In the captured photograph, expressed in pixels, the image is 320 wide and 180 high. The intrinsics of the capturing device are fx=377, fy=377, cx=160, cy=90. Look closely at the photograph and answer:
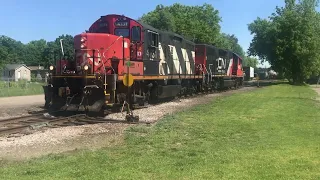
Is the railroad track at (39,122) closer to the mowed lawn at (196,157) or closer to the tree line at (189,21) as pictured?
the mowed lawn at (196,157)

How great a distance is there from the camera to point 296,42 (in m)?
52.6

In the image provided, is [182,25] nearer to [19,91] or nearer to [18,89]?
[18,89]

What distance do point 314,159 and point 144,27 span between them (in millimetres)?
11557

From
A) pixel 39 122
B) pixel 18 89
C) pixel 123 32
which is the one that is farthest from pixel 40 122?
pixel 18 89

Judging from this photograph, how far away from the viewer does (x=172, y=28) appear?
228 ft

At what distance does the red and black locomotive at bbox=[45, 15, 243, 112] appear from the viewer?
565 inches

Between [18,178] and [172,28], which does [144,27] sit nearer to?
[18,178]

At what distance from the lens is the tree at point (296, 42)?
175ft

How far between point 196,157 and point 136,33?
10635mm

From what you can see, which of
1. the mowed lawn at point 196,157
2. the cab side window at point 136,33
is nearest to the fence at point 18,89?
the cab side window at point 136,33

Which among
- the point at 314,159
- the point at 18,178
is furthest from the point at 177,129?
the point at 18,178

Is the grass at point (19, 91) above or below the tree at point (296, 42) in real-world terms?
below

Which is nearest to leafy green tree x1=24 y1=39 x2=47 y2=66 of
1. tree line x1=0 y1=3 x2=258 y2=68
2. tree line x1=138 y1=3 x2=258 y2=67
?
tree line x1=0 y1=3 x2=258 y2=68

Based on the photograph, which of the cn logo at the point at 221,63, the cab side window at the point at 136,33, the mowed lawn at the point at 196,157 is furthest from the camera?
the cn logo at the point at 221,63
